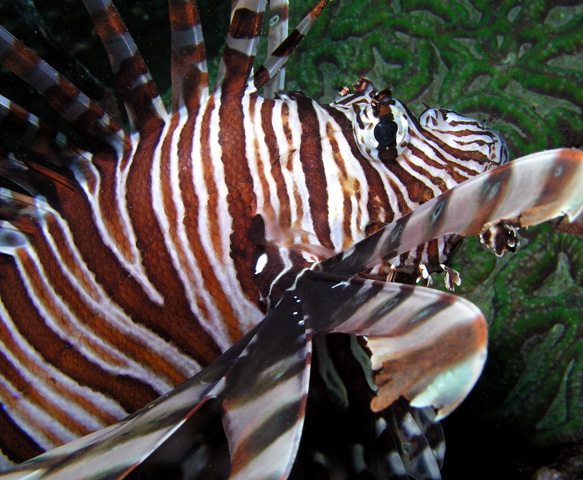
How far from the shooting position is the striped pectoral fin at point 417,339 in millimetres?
758

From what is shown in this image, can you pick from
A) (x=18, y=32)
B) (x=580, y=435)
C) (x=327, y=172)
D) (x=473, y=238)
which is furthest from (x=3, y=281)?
(x=580, y=435)

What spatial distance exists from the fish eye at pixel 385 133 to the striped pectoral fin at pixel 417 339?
786 mm

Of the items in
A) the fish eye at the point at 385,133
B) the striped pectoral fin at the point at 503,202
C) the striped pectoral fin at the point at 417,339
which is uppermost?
the fish eye at the point at 385,133

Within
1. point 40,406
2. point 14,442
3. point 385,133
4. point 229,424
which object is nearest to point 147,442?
point 229,424

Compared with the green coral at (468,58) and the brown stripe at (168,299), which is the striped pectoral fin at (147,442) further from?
the green coral at (468,58)

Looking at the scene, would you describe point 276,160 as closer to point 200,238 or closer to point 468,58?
point 200,238

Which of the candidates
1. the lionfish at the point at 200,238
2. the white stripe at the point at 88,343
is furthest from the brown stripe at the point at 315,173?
the white stripe at the point at 88,343

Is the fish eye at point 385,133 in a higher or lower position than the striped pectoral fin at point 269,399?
higher

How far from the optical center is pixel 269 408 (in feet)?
2.64

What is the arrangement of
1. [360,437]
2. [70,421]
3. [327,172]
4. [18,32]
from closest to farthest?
1. [360,437]
2. [70,421]
3. [327,172]
4. [18,32]

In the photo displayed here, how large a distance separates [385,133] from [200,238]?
73 cm

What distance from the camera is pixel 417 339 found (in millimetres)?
811

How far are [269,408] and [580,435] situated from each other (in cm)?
264

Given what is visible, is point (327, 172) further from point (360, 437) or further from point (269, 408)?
point (269, 408)
